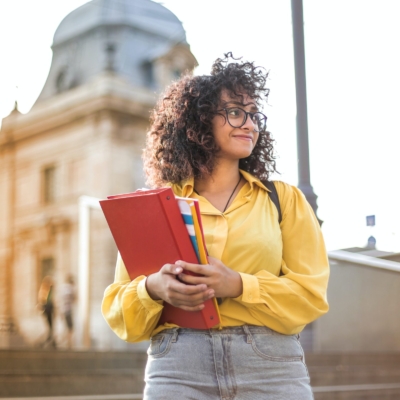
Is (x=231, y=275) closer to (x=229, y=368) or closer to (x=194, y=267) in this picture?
(x=194, y=267)

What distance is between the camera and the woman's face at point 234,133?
2383 millimetres

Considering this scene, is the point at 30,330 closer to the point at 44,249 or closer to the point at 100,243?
the point at 44,249

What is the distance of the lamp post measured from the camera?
6051 mm

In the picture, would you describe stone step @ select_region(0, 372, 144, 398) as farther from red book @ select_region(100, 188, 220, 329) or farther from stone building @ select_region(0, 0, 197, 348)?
stone building @ select_region(0, 0, 197, 348)

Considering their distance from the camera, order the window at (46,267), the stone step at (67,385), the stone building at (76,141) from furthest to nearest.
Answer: the window at (46,267), the stone building at (76,141), the stone step at (67,385)

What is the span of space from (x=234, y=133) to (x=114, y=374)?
653 centimetres

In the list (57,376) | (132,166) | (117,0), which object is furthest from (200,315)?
(117,0)

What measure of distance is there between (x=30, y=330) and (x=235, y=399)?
2126 cm

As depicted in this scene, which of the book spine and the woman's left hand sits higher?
the book spine

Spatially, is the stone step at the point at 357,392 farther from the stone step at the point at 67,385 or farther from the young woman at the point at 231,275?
the young woman at the point at 231,275

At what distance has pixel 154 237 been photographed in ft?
7.05

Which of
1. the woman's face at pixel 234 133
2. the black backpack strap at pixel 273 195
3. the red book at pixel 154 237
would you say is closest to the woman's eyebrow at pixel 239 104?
the woman's face at pixel 234 133

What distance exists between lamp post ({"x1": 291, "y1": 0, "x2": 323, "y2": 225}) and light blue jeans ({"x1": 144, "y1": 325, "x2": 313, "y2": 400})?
392 cm

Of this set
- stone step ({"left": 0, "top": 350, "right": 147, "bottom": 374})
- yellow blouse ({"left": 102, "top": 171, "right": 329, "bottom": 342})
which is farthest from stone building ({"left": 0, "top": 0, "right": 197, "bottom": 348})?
yellow blouse ({"left": 102, "top": 171, "right": 329, "bottom": 342})
